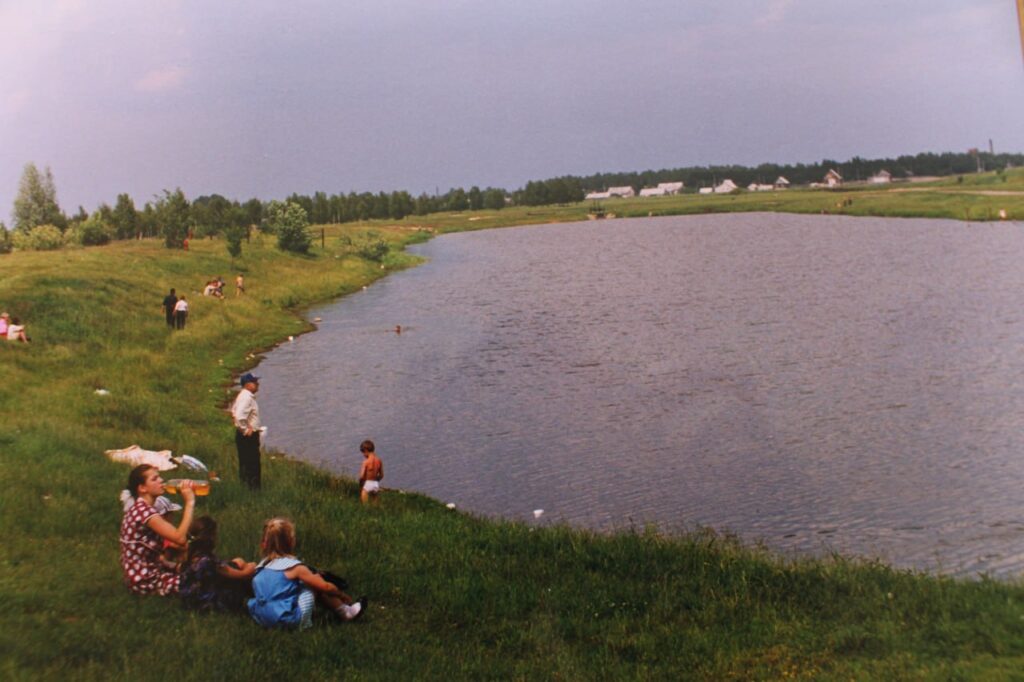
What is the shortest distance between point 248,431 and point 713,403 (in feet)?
52.7

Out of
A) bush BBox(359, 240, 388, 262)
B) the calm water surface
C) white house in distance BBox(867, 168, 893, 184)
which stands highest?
white house in distance BBox(867, 168, 893, 184)

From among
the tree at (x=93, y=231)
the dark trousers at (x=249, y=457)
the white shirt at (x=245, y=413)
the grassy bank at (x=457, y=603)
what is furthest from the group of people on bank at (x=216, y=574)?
the tree at (x=93, y=231)

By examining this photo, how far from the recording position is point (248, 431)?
1847cm

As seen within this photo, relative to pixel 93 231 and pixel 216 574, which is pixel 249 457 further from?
pixel 93 231

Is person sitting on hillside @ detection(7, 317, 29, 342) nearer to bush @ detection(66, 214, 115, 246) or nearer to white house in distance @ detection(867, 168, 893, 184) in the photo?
bush @ detection(66, 214, 115, 246)

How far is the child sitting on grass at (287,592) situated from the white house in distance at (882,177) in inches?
6536

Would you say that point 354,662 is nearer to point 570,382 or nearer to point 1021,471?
point 1021,471

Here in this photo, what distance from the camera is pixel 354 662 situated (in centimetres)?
1027

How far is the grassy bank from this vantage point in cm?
1002

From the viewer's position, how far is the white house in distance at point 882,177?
164 m

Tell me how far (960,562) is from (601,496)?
7313 millimetres

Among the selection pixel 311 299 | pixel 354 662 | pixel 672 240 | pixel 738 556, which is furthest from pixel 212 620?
pixel 672 240

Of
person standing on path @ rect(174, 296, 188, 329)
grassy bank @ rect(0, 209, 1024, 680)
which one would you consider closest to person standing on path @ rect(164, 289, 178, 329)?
person standing on path @ rect(174, 296, 188, 329)

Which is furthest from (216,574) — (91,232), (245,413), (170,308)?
(91,232)
